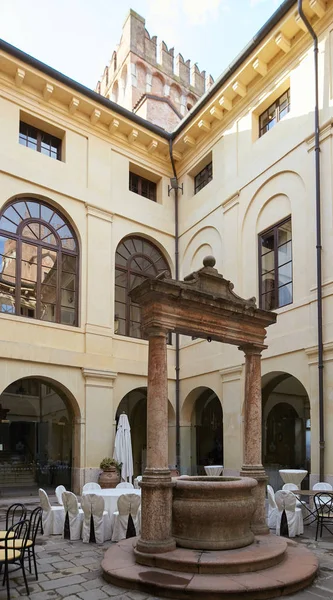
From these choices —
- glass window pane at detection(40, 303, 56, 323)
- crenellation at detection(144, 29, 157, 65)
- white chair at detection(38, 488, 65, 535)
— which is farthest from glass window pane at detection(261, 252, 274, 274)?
crenellation at detection(144, 29, 157, 65)

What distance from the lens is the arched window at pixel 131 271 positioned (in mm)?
15953

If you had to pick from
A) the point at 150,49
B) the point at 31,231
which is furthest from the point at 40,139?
the point at 150,49

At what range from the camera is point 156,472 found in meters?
6.94

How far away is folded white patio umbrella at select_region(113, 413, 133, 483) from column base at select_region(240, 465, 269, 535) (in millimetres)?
5694

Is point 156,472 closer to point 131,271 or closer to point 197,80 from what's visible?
point 131,271

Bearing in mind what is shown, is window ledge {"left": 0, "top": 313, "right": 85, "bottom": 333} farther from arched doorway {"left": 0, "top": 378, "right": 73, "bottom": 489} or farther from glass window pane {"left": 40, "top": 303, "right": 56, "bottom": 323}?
arched doorway {"left": 0, "top": 378, "right": 73, "bottom": 489}

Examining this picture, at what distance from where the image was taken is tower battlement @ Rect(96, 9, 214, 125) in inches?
990

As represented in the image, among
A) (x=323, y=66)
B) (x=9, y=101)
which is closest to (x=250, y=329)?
(x=323, y=66)

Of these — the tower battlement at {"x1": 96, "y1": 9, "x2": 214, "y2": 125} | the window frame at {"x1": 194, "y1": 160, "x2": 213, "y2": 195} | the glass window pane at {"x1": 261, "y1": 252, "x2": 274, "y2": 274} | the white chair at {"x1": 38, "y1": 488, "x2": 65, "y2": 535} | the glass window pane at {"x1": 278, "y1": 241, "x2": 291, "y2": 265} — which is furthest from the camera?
the tower battlement at {"x1": 96, "y1": 9, "x2": 214, "y2": 125}

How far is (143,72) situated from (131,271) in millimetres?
13765

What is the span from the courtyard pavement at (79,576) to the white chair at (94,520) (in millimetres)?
147

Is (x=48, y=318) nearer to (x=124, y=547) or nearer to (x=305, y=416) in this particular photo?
(x=124, y=547)

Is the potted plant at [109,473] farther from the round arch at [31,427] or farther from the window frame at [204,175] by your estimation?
the window frame at [204,175]

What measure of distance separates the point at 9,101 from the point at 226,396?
9274 mm
